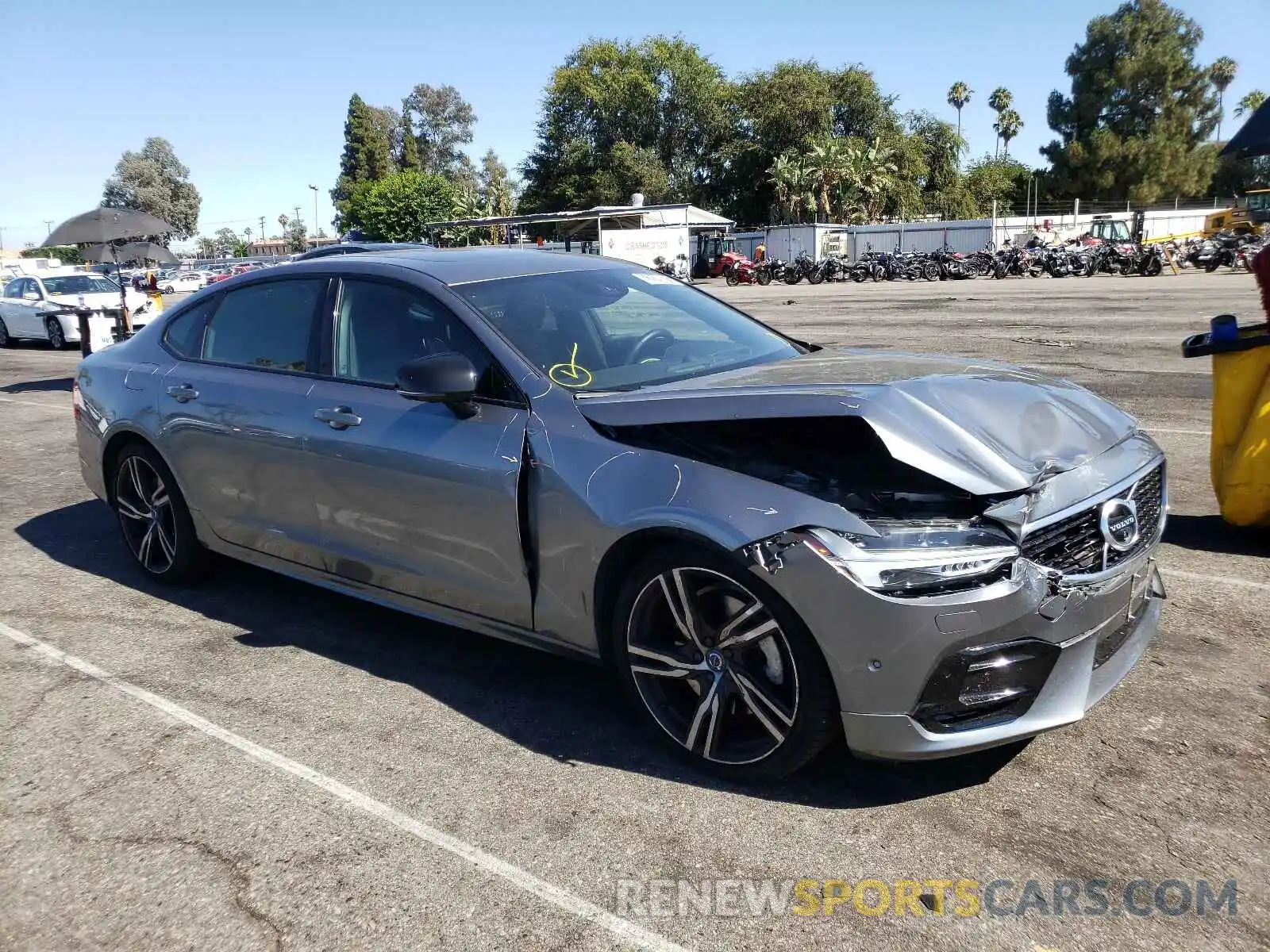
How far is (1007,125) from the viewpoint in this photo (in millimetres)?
101875

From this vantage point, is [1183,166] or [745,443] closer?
[745,443]

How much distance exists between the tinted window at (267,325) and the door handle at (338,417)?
1.07 ft

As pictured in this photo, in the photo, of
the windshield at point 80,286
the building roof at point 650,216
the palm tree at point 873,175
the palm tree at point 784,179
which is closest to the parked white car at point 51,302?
the windshield at point 80,286

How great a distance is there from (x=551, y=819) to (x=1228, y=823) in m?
1.92

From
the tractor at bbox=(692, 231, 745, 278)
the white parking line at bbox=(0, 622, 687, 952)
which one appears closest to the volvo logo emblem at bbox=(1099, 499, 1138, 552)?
the white parking line at bbox=(0, 622, 687, 952)

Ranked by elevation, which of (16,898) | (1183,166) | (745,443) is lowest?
(16,898)

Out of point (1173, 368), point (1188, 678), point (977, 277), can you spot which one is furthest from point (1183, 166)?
point (1188, 678)

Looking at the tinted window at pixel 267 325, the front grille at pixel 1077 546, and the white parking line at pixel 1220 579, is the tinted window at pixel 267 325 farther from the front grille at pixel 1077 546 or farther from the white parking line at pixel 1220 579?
the white parking line at pixel 1220 579

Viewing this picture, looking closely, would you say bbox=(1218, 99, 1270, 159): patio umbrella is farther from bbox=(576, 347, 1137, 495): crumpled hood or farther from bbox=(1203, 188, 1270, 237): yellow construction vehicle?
bbox=(1203, 188, 1270, 237): yellow construction vehicle

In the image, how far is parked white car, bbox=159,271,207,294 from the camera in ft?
169

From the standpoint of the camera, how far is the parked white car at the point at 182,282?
51375 mm

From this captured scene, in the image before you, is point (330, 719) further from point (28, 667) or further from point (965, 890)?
point (965, 890)

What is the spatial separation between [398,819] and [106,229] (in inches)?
664

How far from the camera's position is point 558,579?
11.5 ft
